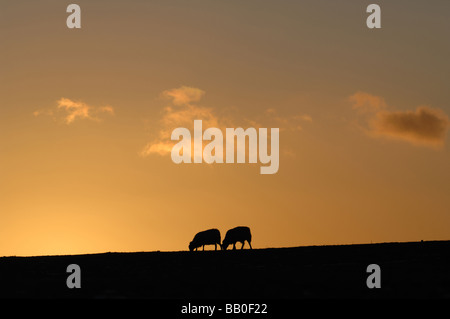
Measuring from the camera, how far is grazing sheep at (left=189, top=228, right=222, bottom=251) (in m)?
52.3

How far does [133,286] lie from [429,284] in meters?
10.4

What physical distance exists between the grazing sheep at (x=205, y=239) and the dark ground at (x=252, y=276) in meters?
14.3

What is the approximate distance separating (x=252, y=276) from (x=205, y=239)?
88.1 ft

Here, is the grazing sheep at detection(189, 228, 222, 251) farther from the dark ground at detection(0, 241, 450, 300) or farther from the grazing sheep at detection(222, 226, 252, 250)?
the dark ground at detection(0, 241, 450, 300)

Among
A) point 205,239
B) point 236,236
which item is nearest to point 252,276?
point 236,236

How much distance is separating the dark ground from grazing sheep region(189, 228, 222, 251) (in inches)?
564

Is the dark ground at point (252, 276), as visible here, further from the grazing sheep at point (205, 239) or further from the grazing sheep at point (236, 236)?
the grazing sheep at point (205, 239)

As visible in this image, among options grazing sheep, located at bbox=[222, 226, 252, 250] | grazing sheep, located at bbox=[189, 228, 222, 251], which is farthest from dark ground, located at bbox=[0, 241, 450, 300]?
grazing sheep, located at bbox=[189, 228, 222, 251]

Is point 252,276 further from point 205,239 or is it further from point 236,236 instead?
point 205,239
